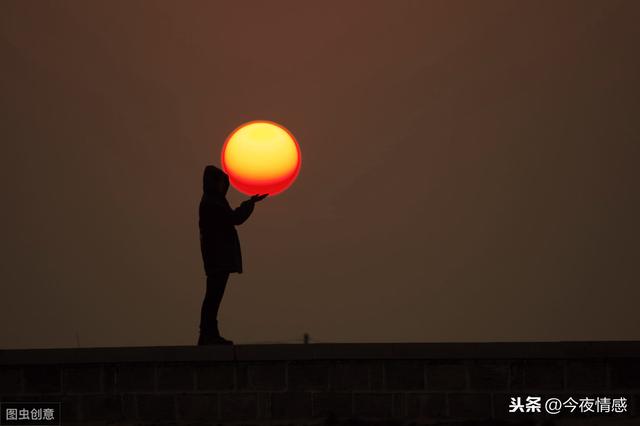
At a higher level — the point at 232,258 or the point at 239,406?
the point at 232,258

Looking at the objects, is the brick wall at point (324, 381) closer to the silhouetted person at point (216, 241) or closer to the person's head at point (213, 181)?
the silhouetted person at point (216, 241)

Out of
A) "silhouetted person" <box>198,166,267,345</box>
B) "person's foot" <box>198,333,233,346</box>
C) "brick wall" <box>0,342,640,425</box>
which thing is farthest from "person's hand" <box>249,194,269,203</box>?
"brick wall" <box>0,342,640,425</box>

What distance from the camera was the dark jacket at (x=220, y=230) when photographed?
47.4 feet

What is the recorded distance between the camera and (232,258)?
14.5m

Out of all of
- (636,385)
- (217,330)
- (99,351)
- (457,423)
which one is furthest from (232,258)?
(636,385)

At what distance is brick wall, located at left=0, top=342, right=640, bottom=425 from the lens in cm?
1318

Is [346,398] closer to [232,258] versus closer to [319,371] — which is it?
[319,371]

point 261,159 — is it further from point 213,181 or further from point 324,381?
point 324,381

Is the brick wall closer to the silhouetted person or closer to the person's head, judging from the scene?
the silhouetted person

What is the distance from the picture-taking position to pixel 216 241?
47.6ft

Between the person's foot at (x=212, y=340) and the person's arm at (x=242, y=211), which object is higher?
the person's arm at (x=242, y=211)

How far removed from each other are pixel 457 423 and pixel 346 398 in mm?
1072

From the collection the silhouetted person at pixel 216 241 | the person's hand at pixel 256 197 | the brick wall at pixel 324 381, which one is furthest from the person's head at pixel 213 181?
the brick wall at pixel 324 381

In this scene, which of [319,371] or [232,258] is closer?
[319,371]
